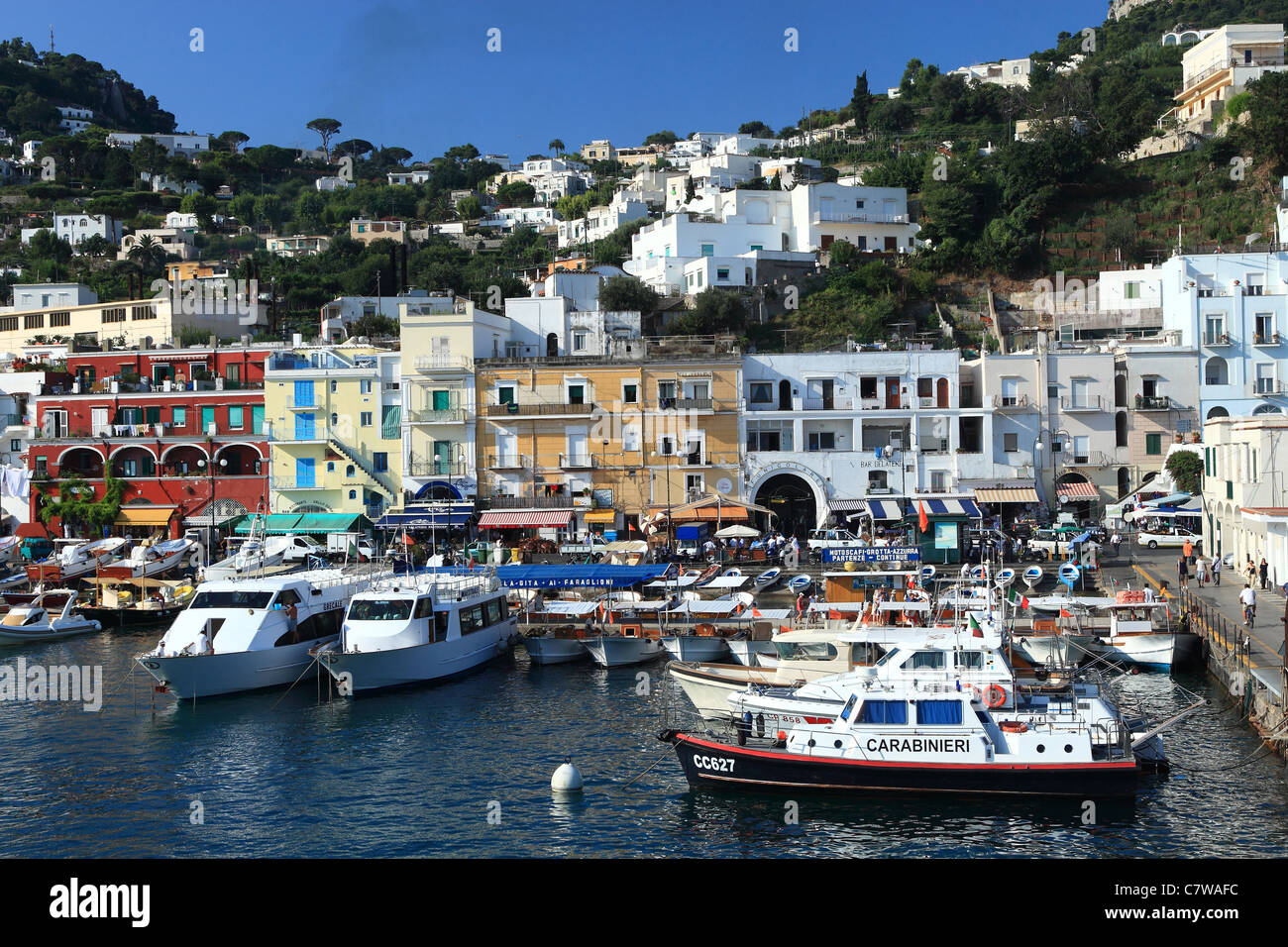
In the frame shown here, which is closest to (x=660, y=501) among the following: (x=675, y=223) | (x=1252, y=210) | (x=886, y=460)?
(x=886, y=460)

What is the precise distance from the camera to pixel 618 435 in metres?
57.1

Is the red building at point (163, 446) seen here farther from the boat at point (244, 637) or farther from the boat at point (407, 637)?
the boat at point (407, 637)

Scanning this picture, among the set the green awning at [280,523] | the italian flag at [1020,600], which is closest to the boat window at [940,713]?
the italian flag at [1020,600]

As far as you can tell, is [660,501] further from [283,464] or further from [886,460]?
[283,464]

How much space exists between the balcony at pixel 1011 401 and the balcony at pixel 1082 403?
5.79 ft

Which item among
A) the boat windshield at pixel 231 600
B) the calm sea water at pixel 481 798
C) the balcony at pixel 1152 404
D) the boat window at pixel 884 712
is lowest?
the calm sea water at pixel 481 798

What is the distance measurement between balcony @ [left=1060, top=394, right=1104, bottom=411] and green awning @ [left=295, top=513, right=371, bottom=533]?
3397 cm

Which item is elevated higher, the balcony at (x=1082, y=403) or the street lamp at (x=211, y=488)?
the balcony at (x=1082, y=403)

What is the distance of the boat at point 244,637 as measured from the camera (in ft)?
111

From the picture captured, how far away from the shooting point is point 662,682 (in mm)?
35000

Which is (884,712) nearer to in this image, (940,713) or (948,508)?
(940,713)

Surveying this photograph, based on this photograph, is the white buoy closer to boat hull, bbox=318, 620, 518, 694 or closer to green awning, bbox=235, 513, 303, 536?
boat hull, bbox=318, 620, 518, 694

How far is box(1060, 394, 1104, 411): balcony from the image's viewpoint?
56844mm

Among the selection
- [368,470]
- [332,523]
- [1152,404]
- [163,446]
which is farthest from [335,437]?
[1152,404]
